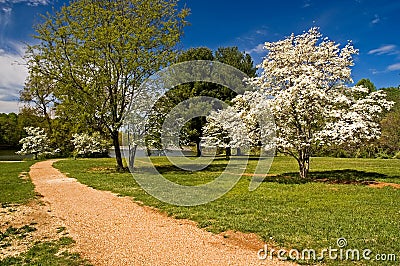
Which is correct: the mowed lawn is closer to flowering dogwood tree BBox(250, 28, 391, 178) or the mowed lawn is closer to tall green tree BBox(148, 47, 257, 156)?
flowering dogwood tree BBox(250, 28, 391, 178)

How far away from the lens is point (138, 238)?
6559 mm

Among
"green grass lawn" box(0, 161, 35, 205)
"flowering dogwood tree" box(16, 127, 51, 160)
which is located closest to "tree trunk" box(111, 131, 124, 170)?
"green grass lawn" box(0, 161, 35, 205)

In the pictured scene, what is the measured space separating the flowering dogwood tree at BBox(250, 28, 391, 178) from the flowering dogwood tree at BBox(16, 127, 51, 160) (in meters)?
29.0

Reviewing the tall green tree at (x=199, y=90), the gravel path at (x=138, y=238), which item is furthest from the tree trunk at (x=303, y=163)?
the tall green tree at (x=199, y=90)

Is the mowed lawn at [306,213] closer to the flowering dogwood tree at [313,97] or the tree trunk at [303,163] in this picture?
the tree trunk at [303,163]

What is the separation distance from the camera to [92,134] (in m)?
20.6

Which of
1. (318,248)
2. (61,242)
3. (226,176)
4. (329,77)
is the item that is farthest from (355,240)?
(226,176)

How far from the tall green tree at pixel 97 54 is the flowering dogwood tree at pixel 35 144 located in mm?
18264

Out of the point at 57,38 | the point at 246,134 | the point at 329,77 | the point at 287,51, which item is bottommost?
the point at 246,134

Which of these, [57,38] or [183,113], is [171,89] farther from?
[57,38]

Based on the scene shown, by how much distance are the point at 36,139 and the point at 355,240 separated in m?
36.0

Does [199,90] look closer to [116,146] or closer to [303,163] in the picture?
[116,146]

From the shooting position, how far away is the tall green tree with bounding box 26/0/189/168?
18.0 m

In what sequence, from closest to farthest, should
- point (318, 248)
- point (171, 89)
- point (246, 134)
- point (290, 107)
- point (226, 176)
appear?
point (318, 248)
point (290, 107)
point (246, 134)
point (226, 176)
point (171, 89)
